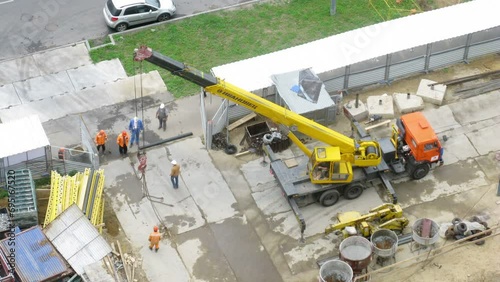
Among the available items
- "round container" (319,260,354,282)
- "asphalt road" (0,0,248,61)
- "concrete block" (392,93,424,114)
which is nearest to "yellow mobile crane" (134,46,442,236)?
"round container" (319,260,354,282)

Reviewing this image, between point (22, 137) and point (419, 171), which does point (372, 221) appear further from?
point (22, 137)

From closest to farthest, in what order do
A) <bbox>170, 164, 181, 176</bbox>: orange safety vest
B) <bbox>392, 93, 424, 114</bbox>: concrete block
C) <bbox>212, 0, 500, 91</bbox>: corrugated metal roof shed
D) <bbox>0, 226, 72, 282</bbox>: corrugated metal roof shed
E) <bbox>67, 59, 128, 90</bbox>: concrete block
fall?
<bbox>0, 226, 72, 282</bbox>: corrugated metal roof shed → <bbox>170, 164, 181, 176</bbox>: orange safety vest → <bbox>212, 0, 500, 91</bbox>: corrugated metal roof shed → <bbox>392, 93, 424, 114</bbox>: concrete block → <bbox>67, 59, 128, 90</bbox>: concrete block

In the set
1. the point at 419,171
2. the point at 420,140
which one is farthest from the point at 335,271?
the point at 420,140

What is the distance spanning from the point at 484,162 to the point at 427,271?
651 centimetres

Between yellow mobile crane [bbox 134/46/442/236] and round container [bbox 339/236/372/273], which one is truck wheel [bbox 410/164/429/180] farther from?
round container [bbox 339/236/372/273]

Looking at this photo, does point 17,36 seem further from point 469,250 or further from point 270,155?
point 469,250

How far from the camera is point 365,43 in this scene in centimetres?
3591

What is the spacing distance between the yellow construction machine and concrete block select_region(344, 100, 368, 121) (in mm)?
6007

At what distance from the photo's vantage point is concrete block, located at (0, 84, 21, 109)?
119 ft

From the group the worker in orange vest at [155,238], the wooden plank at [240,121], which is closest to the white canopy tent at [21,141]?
the worker in orange vest at [155,238]

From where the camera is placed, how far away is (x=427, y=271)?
2897 centimetres

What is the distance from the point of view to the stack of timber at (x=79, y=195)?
29922 millimetres

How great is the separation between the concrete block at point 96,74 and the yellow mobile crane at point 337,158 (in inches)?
346

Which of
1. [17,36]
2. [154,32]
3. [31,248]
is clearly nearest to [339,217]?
[31,248]
